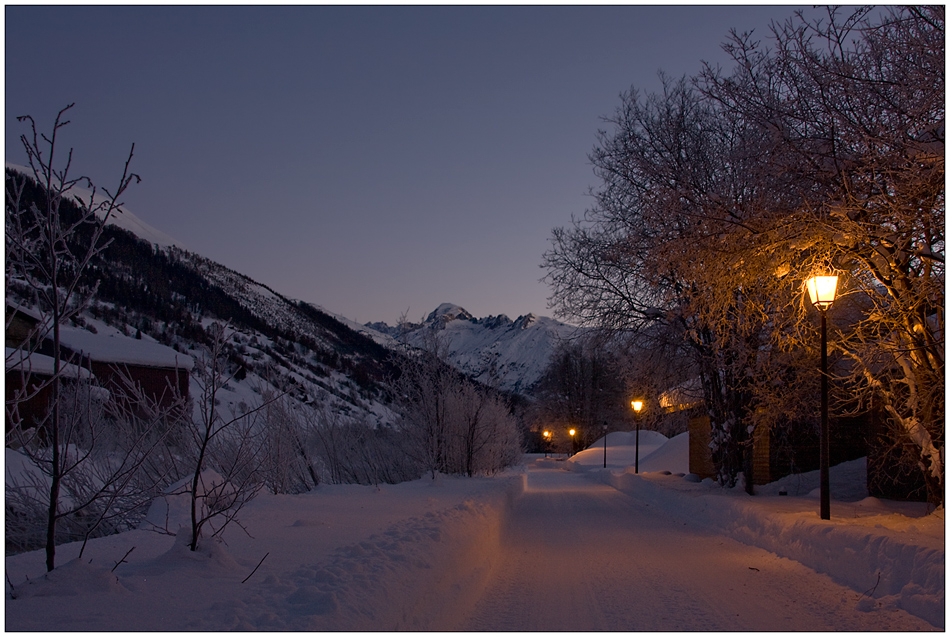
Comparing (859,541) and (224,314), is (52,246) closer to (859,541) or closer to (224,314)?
(859,541)

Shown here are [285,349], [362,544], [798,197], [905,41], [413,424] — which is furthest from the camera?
[285,349]

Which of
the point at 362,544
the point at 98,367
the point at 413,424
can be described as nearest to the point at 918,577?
the point at 362,544

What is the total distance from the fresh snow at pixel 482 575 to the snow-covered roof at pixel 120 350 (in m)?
20.9

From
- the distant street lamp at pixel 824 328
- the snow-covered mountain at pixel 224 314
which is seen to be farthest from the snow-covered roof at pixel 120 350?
the distant street lamp at pixel 824 328

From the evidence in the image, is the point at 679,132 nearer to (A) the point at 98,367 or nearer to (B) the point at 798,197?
(B) the point at 798,197

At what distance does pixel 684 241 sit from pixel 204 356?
721 cm

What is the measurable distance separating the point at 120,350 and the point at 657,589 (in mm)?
29995

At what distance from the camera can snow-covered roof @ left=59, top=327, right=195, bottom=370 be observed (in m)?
27.9

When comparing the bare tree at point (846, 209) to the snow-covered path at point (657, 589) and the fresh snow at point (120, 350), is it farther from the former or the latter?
the fresh snow at point (120, 350)

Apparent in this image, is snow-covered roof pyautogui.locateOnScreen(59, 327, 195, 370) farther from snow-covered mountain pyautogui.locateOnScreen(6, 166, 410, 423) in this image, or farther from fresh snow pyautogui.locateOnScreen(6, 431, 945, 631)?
fresh snow pyautogui.locateOnScreen(6, 431, 945, 631)

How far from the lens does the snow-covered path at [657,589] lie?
5473 millimetres

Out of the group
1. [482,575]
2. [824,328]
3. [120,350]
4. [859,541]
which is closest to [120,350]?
[120,350]

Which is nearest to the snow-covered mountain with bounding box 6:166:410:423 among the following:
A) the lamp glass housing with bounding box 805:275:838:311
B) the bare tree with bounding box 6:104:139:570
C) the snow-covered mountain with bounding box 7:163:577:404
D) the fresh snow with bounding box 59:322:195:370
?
the snow-covered mountain with bounding box 7:163:577:404

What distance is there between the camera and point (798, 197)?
9.52 metres
